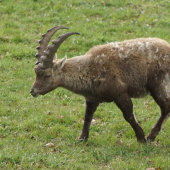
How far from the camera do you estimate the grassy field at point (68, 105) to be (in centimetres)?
704

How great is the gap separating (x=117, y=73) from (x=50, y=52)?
1481 millimetres

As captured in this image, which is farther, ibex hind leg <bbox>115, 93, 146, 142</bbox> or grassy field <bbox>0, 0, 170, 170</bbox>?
ibex hind leg <bbox>115, 93, 146, 142</bbox>

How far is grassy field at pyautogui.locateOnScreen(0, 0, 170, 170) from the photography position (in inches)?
277

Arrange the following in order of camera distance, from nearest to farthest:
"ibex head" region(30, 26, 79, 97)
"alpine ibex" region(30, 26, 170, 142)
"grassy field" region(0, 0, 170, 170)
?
"grassy field" region(0, 0, 170, 170) < "alpine ibex" region(30, 26, 170, 142) < "ibex head" region(30, 26, 79, 97)

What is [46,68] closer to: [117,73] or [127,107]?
[117,73]

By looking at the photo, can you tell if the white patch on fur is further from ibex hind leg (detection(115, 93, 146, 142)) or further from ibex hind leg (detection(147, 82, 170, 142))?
ibex hind leg (detection(115, 93, 146, 142))

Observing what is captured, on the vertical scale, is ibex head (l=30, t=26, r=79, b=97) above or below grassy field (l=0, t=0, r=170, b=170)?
above

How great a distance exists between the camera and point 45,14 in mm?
16406

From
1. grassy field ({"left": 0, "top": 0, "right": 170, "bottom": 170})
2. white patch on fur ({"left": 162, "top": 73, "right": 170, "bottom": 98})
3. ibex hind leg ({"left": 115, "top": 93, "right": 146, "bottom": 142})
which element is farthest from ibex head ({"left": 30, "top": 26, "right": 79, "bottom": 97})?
white patch on fur ({"left": 162, "top": 73, "right": 170, "bottom": 98})

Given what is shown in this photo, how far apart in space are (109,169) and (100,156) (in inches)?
22.3

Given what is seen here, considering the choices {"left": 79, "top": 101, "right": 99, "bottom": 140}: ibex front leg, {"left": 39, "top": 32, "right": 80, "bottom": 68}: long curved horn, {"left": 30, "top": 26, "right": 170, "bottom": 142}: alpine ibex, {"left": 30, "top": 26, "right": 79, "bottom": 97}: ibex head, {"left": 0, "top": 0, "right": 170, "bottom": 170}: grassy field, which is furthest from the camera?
{"left": 79, "top": 101, "right": 99, "bottom": 140}: ibex front leg

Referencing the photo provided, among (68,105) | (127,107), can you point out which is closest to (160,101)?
(127,107)

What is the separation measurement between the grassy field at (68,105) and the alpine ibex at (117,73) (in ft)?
3.18

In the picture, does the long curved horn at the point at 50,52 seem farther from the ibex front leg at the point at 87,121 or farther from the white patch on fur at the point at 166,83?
the white patch on fur at the point at 166,83
